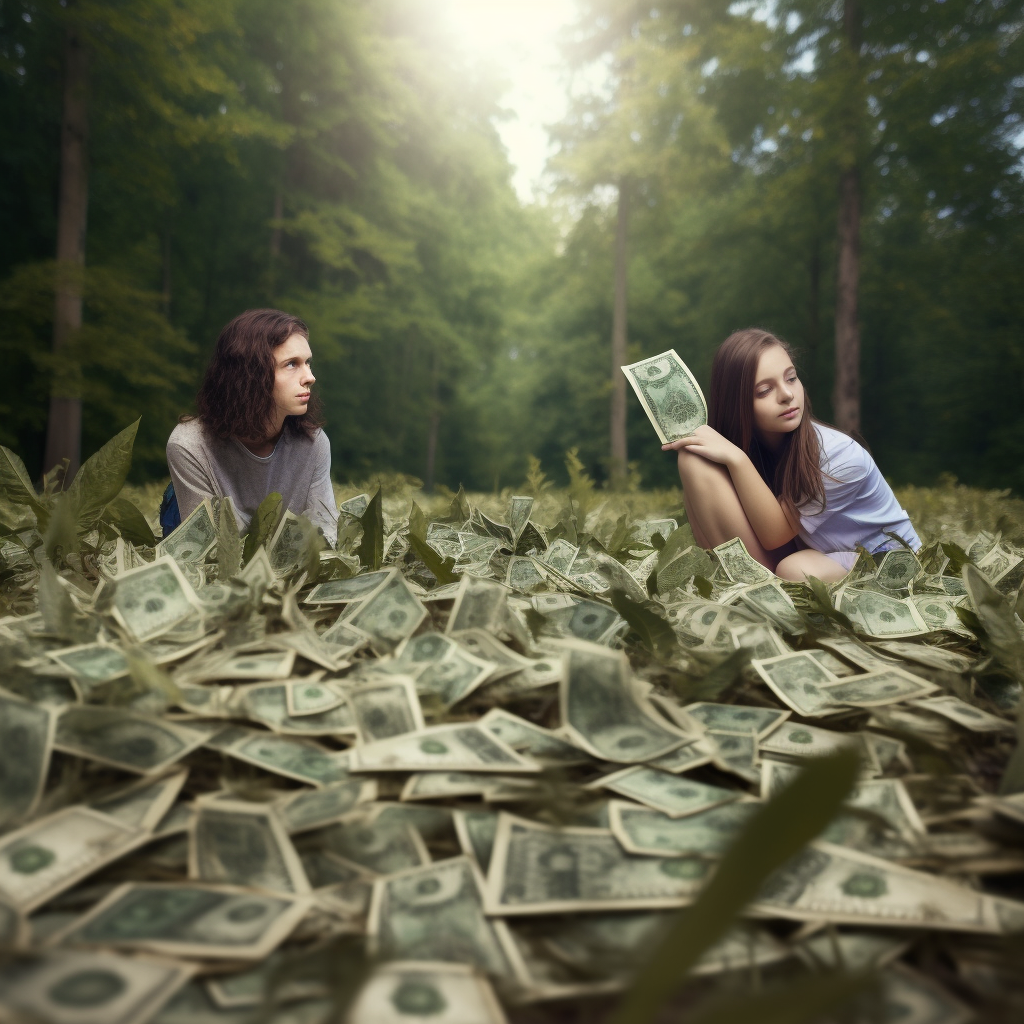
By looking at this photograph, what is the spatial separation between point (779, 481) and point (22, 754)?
2.24 metres

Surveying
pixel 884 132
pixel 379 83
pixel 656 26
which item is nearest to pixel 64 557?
pixel 884 132

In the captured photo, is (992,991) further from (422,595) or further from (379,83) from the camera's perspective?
(379,83)

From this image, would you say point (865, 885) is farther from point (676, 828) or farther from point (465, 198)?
point (465, 198)

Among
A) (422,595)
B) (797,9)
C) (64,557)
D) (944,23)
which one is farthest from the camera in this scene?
(797,9)

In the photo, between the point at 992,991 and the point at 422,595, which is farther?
the point at 422,595

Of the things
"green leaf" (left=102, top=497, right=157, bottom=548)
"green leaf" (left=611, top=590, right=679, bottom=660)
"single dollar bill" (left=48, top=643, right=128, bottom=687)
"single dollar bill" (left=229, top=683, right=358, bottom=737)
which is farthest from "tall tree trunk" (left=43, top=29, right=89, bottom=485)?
"green leaf" (left=611, top=590, right=679, bottom=660)

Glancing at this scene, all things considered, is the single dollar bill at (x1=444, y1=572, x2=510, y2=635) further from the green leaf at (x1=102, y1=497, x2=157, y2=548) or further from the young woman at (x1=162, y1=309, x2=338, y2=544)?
the young woman at (x1=162, y1=309, x2=338, y2=544)

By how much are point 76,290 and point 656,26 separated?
9471 mm

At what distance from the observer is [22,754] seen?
2.59ft

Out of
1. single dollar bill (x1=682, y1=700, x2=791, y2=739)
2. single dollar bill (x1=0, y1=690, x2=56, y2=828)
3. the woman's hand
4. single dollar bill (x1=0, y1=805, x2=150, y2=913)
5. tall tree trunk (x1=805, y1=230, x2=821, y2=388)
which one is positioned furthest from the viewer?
tall tree trunk (x1=805, y1=230, x2=821, y2=388)

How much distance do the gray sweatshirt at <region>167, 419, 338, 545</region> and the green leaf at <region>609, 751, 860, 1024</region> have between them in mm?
2013

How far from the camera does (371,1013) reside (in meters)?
0.55

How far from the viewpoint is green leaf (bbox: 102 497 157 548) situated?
1708mm

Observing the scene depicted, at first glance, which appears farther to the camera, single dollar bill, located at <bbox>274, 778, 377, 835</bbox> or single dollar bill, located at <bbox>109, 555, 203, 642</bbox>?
single dollar bill, located at <bbox>109, 555, 203, 642</bbox>
